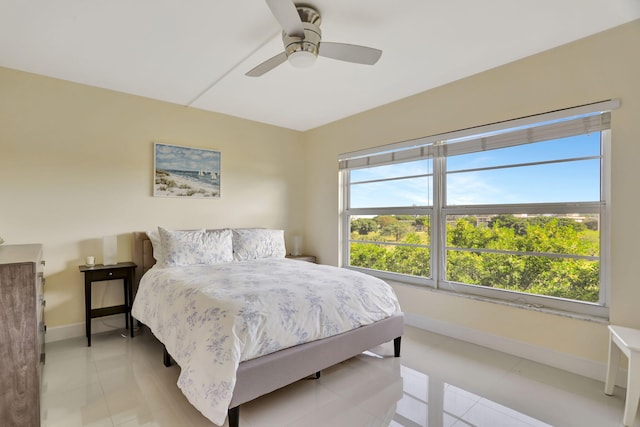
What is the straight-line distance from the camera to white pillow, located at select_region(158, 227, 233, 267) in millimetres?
3084

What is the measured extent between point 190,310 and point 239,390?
0.61 metres

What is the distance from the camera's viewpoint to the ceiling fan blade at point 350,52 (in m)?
2.02

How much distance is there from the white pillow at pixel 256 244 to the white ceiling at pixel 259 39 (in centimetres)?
159

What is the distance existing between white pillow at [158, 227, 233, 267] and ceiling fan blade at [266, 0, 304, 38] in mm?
2209

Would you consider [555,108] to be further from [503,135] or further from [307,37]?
[307,37]

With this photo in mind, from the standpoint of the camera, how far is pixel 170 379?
2.28m

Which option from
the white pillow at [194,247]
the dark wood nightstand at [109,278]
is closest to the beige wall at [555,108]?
the white pillow at [194,247]

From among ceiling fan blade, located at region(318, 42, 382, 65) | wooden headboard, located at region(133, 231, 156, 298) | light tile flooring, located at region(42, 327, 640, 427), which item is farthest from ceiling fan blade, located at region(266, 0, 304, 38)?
wooden headboard, located at region(133, 231, 156, 298)

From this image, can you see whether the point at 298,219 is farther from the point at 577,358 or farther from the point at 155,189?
the point at 577,358

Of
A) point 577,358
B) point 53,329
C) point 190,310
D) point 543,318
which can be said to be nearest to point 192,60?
point 190,310

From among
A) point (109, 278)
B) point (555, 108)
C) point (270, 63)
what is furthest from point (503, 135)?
point (109, 278)

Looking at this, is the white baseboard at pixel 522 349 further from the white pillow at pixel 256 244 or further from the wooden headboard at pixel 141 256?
the wooden headboard at pixel 141 256

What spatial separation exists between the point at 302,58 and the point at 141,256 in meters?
2.62

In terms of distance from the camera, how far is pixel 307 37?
6.43ft
